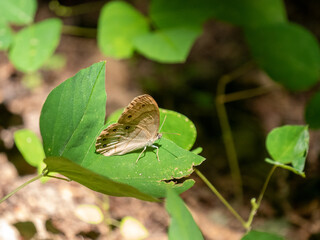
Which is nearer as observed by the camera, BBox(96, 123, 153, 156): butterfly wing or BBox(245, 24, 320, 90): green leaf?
BBox(96, 123, 153, 156): butterfly wing

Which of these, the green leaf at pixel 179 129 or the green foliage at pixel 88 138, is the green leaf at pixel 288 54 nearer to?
the green leaf at pixel 179 129

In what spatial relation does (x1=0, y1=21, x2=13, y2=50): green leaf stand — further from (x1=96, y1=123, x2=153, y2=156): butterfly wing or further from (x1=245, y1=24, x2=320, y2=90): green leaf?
(x1=245, y1=24, x2=320, y2=90): green leaf

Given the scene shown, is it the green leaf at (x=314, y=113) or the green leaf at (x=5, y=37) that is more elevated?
the green leaf at (x=5, y=37)

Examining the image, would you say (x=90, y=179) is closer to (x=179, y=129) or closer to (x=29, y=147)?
(x=179, y=129)

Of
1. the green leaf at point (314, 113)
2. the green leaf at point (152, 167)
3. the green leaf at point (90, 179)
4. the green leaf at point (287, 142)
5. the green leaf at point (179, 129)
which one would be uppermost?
the green leaf at point (90, 179)

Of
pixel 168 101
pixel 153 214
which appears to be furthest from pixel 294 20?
pixel 153 214

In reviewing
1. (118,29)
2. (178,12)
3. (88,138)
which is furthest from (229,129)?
(88,138)

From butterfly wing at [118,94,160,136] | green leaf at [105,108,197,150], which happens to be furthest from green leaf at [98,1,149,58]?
butterfly wing at [118,94,160,136]

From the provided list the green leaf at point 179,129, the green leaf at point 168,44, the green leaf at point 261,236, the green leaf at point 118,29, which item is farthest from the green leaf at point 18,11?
the green leaf at point 261,236

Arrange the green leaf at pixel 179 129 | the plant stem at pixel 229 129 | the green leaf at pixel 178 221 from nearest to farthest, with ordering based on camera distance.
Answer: the green leaf at pixel 178 221 < the green leaf at pixel 179 129 < the plant stem at pixel 229 129
